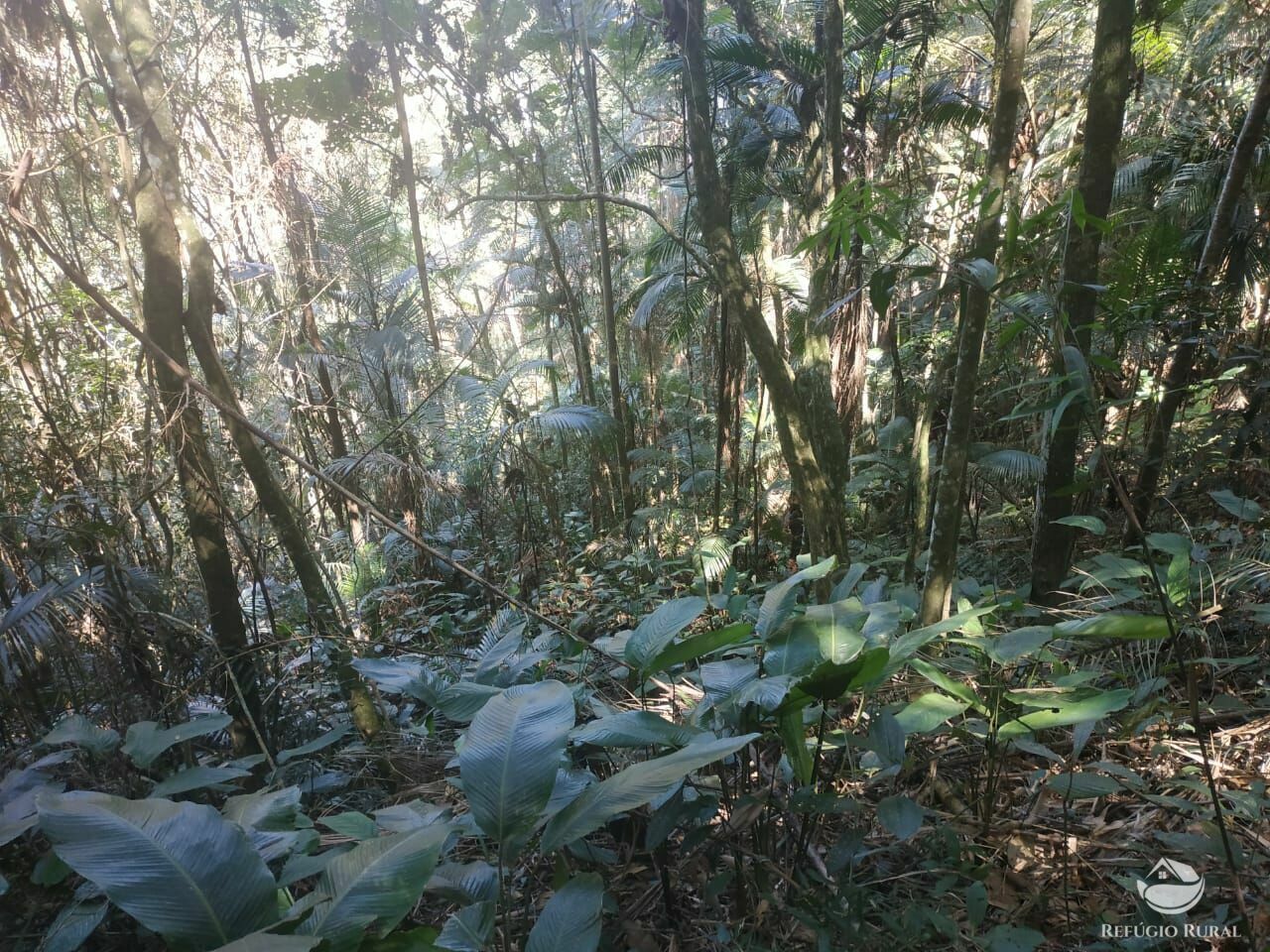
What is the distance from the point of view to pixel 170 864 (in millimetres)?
1070

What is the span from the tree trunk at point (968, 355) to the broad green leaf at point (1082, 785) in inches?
37.1

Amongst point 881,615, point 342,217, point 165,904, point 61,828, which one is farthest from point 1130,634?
point 342,217

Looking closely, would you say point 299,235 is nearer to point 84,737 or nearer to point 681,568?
point 681,568

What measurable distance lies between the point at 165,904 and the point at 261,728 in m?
2.59

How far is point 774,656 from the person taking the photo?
166 centimetres

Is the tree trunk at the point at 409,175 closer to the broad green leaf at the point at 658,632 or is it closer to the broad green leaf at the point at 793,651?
the broad green leaf at the point at 658,632

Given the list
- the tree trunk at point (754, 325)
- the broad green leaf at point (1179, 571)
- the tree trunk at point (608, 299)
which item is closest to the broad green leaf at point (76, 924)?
the broad green leaf at point (1179, 571)

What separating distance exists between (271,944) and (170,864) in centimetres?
32

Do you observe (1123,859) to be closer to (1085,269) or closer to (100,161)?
(1085,269)

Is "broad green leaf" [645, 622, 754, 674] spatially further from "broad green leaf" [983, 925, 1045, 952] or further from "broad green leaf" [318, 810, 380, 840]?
"broad green leaf" [983, 925, 1045, 952]

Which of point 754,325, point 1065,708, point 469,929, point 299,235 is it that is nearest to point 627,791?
point 469,929

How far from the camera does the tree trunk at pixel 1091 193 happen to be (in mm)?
2729

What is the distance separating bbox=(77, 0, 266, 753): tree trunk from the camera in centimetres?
312

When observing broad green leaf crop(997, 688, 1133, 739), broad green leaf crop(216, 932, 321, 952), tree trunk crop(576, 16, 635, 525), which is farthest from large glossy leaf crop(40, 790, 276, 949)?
tree trunk crop(576, 16, 635, 525)
